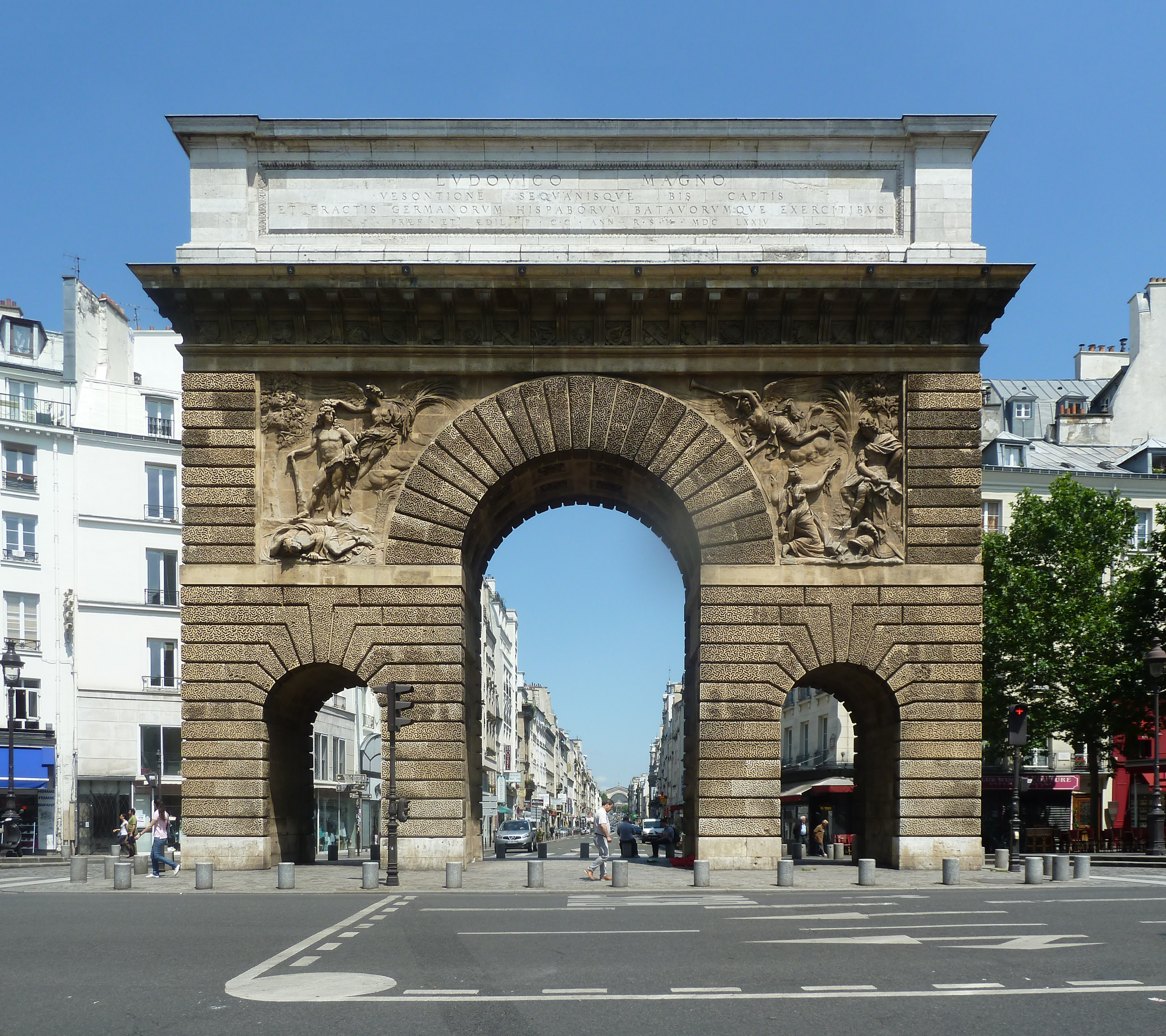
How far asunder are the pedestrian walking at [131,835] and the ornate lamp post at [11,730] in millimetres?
3624

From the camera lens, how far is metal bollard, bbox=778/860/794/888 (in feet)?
94.3

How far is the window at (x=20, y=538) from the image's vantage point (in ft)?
186

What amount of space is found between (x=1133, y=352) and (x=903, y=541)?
1811 inches

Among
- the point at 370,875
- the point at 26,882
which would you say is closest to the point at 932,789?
the point at 370,875

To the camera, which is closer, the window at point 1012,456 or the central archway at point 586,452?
the central archway at point 586,452

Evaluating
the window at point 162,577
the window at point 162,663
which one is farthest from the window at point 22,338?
the window at point 162,663

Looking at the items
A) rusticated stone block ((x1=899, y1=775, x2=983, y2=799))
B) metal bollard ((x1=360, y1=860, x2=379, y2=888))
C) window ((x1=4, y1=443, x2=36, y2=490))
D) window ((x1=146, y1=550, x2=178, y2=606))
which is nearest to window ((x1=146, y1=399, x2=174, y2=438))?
window ((x1=4, y1=443, x2=36, y2=490))

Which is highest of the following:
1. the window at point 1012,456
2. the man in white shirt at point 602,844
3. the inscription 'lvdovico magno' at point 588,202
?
the inscription 'lvdovico magno' at point 588,202

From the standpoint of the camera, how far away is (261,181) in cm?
3484

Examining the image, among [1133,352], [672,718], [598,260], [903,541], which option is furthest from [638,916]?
[672,718]

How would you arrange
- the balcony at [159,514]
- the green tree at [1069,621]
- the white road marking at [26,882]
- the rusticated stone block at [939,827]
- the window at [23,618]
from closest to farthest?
the white road marking at [26,882] → the rusticated stone block at [939,827] → the green tree at [1069,621] → the window at [23,618] → the balcony at [159,514]

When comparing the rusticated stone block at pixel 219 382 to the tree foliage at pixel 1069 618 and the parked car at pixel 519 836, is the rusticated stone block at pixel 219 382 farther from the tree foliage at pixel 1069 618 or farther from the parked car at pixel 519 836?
the parked car at pixel 519 836

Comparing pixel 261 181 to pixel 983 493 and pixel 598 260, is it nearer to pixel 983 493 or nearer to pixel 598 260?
pixel 598 260

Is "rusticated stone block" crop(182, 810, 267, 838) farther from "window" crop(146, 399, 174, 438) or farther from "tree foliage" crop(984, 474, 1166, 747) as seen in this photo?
"window" crop(146, 399, 174, 438)
